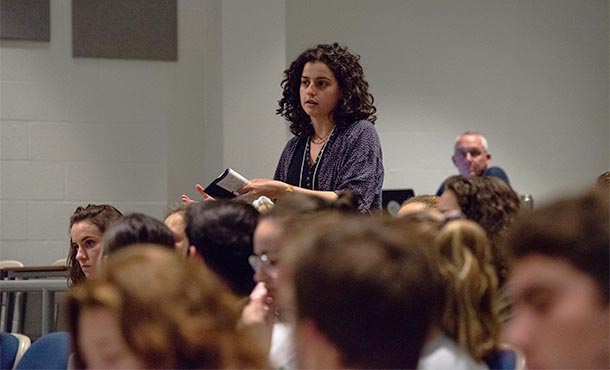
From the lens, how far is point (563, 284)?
1158 millimetres

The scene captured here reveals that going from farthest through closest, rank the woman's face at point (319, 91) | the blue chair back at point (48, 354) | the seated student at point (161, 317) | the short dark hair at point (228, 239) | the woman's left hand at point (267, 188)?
the woman's face at point (319, 91) < the woman's left hand at point (267, 188) < the blue chair back at point (48, 354) < the short dark hair at point (228, 239) < the seated student at point (161, 317)

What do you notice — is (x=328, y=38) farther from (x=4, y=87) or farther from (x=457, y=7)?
(x=4, y=87)

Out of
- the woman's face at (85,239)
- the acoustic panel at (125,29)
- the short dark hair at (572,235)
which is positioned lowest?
the woman's face at (85,239)

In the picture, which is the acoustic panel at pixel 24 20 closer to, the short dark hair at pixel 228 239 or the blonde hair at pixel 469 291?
the short dark hair at pixel 228 239

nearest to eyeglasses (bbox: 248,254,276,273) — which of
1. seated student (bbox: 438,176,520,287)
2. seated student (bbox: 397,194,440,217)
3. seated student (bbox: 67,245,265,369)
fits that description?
seated student (bbox: 438,176,520,287)

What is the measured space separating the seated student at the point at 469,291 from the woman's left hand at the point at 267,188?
1.41 m

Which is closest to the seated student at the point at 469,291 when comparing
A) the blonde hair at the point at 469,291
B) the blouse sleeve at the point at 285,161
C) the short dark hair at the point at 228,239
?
the blonde hair at the point at 469,291

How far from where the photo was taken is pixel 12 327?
4.96 meters

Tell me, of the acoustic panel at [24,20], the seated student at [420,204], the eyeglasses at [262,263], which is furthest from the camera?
the acoustic panel at [24,20]

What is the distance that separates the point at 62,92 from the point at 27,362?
3480mm

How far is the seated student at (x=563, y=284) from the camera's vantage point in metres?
1.13

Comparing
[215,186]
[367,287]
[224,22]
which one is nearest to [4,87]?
[224,22]

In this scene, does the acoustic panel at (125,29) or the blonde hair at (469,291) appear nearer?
the blonde hair at (469,291)

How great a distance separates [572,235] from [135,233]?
4.09 feet
